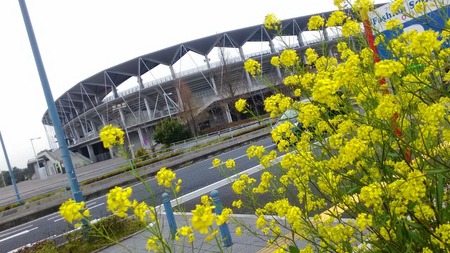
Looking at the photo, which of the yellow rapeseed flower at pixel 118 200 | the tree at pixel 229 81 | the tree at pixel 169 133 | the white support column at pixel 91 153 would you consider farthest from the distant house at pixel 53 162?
the yellow rapeseed flower at pixel 118 200

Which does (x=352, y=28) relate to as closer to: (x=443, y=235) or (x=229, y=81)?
(x=443, y=235)

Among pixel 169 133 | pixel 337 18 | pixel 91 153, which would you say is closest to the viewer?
pixel 337 18

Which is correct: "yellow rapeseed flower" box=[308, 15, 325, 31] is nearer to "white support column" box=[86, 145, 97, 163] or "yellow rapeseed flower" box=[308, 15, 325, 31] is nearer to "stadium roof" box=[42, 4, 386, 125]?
"stadium roof" box=[42, 4, 386, 125]

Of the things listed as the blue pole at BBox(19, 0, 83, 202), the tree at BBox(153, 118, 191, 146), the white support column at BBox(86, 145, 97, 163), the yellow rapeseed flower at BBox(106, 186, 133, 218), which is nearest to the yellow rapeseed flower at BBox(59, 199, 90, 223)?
the yellow rapeseed flower at BBox(106, 186, 133, 218)

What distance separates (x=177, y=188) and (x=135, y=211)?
0.28 metres

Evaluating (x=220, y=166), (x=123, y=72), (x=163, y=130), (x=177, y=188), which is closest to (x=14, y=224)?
(x=220, y=166)

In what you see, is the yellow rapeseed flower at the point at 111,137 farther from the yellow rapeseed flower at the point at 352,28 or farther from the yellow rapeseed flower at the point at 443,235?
the yellow rapeseed flower at the point at 352,28

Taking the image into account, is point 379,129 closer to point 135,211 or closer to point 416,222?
point 416,222

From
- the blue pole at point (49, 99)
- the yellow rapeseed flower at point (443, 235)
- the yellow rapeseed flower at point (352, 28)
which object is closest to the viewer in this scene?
the yellow rapeseed flower at point (443, 235)

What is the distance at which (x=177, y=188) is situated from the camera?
1.71m

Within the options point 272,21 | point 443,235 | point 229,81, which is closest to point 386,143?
point 443,235

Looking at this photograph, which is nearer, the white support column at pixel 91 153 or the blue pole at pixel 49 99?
the blue pole at pixel 49 99

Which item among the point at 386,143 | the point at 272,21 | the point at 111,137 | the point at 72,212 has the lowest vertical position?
the point at 386,143

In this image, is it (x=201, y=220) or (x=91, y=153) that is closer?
(x=201, y=220)
